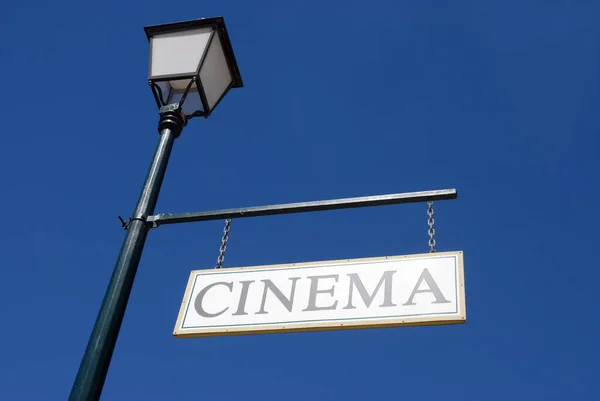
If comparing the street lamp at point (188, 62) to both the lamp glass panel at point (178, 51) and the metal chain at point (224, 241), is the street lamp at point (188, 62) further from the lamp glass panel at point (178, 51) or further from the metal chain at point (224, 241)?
the metal chain at point (224, 241)

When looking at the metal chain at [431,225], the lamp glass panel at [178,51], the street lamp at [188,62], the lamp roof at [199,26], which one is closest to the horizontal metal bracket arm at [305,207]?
the metal chain at [431,225]

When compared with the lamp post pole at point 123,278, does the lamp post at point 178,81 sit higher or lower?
higher

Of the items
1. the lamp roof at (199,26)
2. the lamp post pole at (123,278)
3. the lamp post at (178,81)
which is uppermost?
the lamp roof at (199,26)

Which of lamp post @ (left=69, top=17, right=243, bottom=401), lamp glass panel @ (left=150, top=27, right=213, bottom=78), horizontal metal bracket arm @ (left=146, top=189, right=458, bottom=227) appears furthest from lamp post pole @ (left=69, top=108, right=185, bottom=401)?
lamp glass panel @ (left=150, top=27, right=213, bottom=78)

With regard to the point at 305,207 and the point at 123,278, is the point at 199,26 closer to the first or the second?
the point at 305,207

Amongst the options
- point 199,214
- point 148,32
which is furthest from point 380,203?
point 148,32

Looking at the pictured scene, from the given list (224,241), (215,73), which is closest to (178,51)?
(215,73)

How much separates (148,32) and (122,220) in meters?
1.38

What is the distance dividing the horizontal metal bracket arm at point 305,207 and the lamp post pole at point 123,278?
0.12 metres

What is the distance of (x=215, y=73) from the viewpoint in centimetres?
444

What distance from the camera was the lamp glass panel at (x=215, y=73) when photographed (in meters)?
4.30

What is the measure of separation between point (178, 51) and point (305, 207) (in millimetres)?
1379

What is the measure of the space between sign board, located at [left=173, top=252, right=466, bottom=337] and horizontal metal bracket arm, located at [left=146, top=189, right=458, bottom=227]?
321 mm

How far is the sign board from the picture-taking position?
317cm
